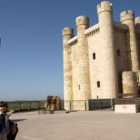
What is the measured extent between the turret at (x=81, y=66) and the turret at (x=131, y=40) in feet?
21.1

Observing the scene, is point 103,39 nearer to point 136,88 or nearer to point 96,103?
point 136,88

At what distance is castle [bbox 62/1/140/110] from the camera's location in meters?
27.7

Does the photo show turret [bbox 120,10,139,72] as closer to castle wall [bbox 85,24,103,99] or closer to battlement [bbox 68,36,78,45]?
castle wall [bbox 85,24,103,99]

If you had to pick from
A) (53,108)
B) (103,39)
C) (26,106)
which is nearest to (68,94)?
(103,39)

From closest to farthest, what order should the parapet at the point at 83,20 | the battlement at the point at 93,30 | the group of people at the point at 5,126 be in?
1. the group of people at the point at 5,126
2. the battlement at the point at 93,30
3. the parapet at the point at 83,20

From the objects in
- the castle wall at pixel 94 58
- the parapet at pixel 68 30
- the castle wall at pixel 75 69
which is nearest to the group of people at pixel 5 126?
the castle wall at pixel 94 58

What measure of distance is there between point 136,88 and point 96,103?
1148cm

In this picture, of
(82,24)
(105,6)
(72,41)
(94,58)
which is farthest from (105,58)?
(72,41)

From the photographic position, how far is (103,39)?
2888 cm

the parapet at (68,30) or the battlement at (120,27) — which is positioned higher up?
the parapet at (68,30)

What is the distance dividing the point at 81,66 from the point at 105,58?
581cm

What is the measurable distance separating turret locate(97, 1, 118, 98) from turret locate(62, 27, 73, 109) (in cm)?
959

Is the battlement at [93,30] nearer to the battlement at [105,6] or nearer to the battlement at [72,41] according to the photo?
the battlement at [105,6]

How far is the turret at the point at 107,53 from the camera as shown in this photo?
27.2 metres
